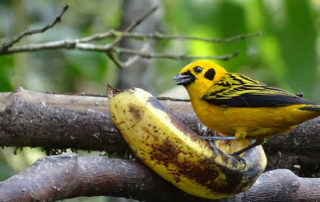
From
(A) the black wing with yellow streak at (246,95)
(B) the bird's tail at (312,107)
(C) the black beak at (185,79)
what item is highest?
(C) the black beak at (185,79)

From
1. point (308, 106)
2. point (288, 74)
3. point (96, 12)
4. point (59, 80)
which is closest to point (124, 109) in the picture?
point (308, 106)

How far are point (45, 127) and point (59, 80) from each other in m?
3.75

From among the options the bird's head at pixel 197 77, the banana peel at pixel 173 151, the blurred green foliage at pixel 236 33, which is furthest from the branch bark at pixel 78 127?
the blurred green foliage at pixel 236 33

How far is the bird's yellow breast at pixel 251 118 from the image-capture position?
373 cm

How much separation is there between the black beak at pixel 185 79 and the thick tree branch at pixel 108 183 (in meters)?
0.84

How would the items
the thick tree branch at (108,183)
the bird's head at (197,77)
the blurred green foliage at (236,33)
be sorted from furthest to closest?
the blurred green foliage at (236,33)
the bird's head at (197,77)
the thick tree branch at (108,183)

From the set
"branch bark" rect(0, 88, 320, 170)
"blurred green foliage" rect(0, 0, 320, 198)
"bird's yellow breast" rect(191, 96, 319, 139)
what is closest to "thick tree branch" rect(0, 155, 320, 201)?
"bird's yellow breast" rect(191, 96, 319, 139)

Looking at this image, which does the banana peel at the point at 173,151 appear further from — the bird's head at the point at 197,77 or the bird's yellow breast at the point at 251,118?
the bird's head at the point at 197,77

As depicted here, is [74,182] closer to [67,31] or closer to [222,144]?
[222,144]

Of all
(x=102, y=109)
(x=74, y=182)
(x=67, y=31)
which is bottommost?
(x=74, y=182)

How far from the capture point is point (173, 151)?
3180mm

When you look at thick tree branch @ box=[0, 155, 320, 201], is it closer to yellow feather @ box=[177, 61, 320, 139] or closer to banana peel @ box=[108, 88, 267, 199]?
banana peel @ box=[108, 88, 267, 199]

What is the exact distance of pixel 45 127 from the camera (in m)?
3.99

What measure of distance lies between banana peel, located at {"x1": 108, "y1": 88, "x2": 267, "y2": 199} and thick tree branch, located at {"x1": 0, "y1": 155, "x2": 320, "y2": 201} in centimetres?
12
